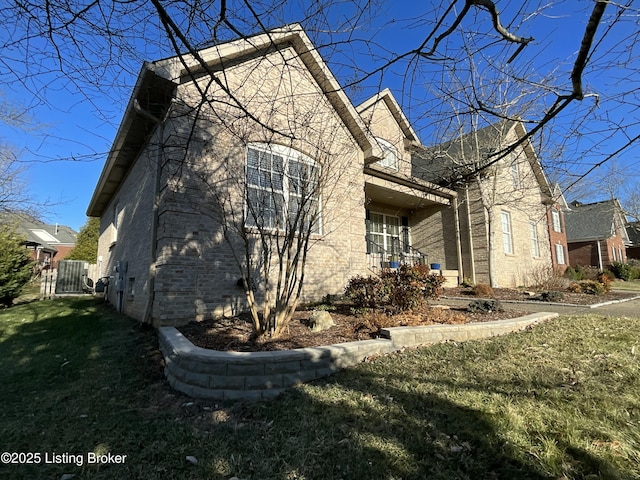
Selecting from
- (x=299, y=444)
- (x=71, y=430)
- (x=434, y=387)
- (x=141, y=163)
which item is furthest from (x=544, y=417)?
(x=141, y=163)

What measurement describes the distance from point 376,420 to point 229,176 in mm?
5584

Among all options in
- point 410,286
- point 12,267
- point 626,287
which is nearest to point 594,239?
point 626,287

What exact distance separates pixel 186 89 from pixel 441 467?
7.33 metres

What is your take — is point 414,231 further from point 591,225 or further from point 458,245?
point 591,225

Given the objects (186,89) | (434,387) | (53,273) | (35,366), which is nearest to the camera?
(434,387)

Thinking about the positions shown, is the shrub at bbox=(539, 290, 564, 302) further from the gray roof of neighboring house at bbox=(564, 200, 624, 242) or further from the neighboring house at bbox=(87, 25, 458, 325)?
the gray roof of neighboring house at bbox=(564, 200, 624, 242)

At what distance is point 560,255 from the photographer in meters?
22.1

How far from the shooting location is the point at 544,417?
2641mm

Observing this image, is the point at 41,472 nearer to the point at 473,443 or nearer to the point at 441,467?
the point at 441,467

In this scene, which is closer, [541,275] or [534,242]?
[541,275]

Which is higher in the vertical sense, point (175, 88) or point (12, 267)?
point (175, 88)

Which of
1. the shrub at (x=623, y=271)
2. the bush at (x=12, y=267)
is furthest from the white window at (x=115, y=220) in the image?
the shrub at (x=623, y=271)

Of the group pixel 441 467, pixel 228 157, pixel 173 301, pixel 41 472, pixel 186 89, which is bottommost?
pixel 41 472

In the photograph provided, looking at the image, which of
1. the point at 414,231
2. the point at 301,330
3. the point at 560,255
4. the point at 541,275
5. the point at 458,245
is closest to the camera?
the point at 301,330
